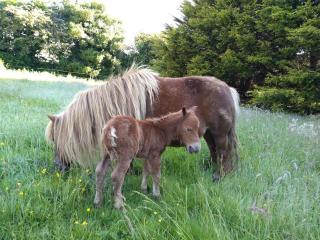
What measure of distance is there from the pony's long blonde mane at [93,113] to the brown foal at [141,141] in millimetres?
552

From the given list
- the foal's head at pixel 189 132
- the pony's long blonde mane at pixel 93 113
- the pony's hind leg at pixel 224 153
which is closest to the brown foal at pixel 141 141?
the foal's head at pixel 189 132

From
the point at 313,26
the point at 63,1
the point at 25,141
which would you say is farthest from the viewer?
the point at 63,1

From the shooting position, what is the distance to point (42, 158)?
4.73 metres

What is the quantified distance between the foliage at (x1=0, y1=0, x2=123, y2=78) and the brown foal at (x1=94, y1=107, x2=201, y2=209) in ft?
87.8

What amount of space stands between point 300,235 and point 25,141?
4.19 metres

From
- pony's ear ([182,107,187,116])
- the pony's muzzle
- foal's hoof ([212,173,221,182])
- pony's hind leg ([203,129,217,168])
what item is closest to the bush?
pony's hind leg ([203,129,217,168])

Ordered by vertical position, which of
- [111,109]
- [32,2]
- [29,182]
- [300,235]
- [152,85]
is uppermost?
[32,2]

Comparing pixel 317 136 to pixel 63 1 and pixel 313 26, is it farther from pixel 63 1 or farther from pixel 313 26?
pixel 63 1

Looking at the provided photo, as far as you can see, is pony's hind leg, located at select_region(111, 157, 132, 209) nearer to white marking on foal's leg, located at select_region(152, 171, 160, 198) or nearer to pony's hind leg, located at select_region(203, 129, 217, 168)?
white marking on foal's leg, located at select_region(152, 171, 160, 198)

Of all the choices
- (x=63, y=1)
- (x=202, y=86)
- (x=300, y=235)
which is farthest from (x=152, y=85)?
(x=63, y=1)

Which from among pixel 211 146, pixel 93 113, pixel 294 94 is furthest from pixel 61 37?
pixel 93 113

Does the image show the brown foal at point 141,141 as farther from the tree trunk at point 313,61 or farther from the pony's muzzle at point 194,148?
the tree trunk at point 313,61

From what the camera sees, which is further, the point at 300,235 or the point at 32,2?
the point at 32,2

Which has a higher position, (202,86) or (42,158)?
(202,86)
